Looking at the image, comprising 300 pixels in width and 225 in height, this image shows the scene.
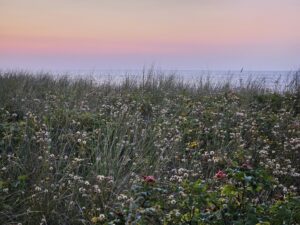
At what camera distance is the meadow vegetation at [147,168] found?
8.57 feet

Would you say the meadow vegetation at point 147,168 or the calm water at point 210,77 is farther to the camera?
the calm water at point 210,77

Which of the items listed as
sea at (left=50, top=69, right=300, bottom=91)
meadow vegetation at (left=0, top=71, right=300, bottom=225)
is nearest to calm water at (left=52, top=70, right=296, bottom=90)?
sea at (left=50, top=69, right=300, bottom=91)

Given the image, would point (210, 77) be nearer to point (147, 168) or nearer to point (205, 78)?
point (205, 78)

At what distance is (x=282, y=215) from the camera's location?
2.38 m

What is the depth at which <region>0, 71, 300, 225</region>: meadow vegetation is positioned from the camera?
2611 millimetres

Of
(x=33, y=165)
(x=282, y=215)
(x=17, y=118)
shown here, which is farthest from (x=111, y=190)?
(x=17, y=118)

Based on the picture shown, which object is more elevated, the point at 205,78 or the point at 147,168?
the point at 205,78

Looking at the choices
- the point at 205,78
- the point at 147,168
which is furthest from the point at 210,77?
the point at 147,168

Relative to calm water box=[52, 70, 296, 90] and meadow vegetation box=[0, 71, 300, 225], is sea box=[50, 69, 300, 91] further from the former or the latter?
meadow vegetation box=[0, 71, 300, 225]

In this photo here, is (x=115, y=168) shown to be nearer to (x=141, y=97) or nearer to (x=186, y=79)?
(x=141, y=97)

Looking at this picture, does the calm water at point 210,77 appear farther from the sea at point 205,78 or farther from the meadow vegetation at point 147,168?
the meadow vegetation at point 147,168

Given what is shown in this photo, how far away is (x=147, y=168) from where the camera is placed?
4145 millimetres

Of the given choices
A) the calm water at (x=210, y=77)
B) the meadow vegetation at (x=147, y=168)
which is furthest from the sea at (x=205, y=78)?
the meadow vegetation at (x=147, y=168)

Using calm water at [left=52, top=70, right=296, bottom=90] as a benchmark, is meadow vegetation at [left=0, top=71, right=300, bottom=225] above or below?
below
